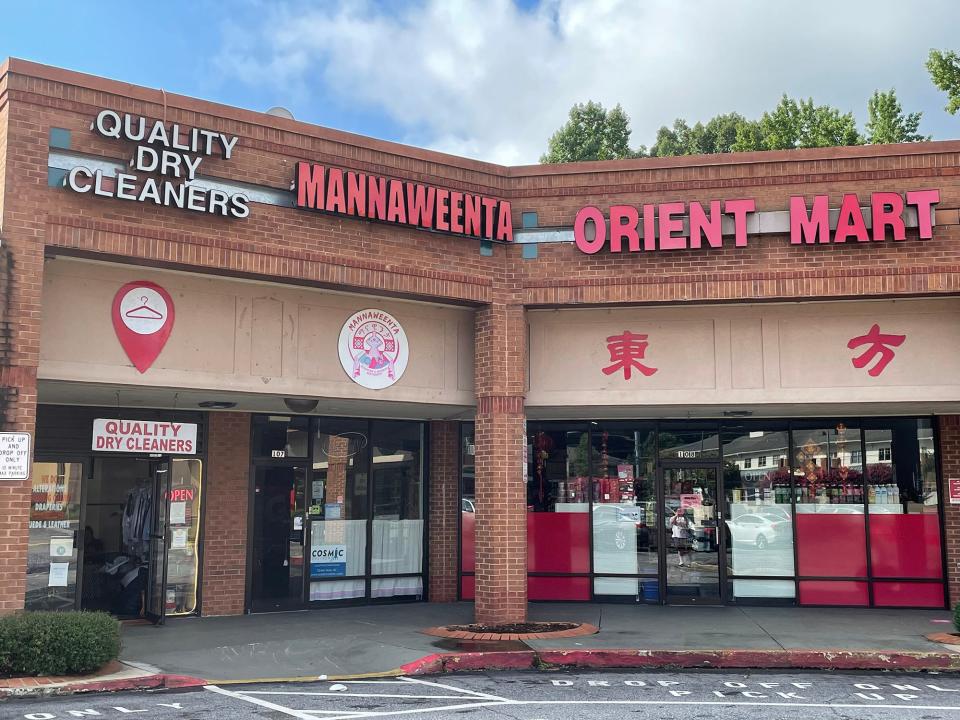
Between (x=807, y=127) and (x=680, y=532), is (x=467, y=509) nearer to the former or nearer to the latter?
(x=680, y=532)

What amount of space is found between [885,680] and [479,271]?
7685 mm

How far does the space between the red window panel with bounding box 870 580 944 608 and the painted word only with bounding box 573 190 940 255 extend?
6.17 metres

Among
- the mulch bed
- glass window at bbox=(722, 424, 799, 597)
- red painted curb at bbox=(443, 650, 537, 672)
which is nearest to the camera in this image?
red painted curb at bbox=(443, 650, 537, 672)

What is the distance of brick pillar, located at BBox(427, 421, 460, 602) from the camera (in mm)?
17359

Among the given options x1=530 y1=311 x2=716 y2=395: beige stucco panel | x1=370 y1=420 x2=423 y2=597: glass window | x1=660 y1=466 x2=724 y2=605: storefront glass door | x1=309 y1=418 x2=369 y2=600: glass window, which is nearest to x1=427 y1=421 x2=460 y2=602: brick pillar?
x1=370 y1=420 x2=423 y2=597: glass window

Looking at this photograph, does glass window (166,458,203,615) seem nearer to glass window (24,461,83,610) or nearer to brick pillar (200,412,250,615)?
brick pillar (200,412,250,615)

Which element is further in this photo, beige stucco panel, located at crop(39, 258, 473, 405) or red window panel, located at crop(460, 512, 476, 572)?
red window panel, located at crop(460, 512, 476, 572)

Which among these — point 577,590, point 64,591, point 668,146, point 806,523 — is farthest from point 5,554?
point 668,146

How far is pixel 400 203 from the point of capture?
13891 mm

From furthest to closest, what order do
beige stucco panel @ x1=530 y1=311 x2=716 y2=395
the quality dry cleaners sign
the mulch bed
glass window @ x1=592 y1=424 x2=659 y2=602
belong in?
glass window @ x1=592 y1=424 x2=659 y2=602 → beige stucco panel @ x1=530 y1=311 x2=716 y2=395 → the mulch bed → the quality dry cleaners sign

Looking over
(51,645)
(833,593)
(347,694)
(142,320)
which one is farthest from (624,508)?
(51,645)

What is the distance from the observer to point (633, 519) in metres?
17.1

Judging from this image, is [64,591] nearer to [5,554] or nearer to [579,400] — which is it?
[5,554]

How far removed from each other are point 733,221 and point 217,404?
27.5ft
